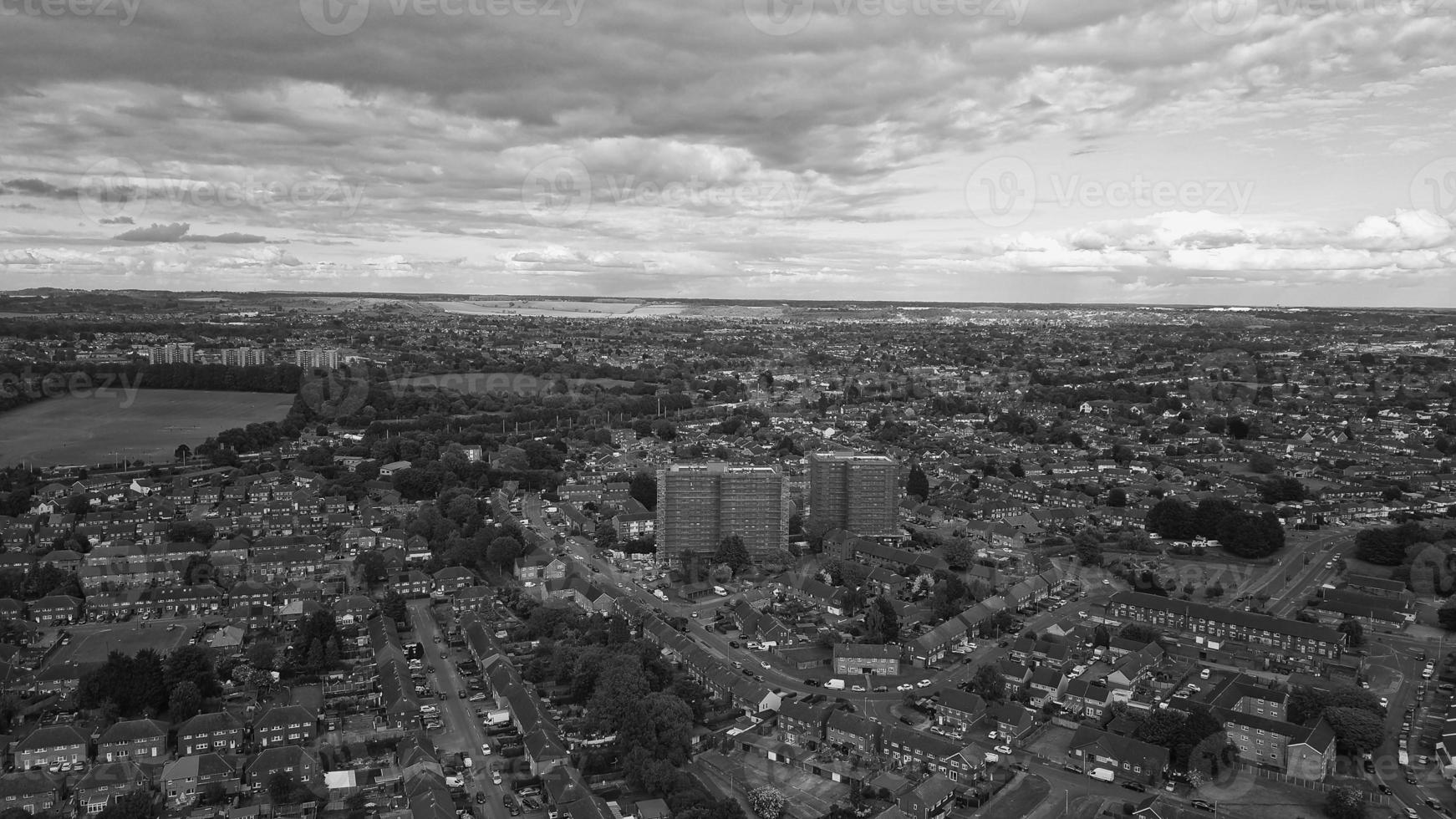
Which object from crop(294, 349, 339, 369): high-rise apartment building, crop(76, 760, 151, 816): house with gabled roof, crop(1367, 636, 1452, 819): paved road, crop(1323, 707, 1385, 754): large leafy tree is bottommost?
crop(1367, 636, 1452, 819): paved road

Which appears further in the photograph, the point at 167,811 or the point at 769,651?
the point at 769,651

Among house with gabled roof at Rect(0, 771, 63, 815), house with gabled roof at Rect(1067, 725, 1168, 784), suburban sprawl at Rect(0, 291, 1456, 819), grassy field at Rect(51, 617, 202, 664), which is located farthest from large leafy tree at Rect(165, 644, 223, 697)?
house with gabled roof at Rect(1067, 725, 1168, 784)

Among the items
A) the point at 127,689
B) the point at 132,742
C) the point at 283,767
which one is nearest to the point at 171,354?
the point at 127,689

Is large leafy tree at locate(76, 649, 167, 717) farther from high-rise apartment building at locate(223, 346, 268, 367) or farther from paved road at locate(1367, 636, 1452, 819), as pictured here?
high-rise apartment building at locate(223, 346, 268, 367)

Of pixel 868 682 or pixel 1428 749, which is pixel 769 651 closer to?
pixel 868 682

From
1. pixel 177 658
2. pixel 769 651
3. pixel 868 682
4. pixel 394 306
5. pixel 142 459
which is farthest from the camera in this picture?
pixel 394 306

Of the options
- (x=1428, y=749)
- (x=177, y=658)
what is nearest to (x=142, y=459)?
(x=177, y=658)

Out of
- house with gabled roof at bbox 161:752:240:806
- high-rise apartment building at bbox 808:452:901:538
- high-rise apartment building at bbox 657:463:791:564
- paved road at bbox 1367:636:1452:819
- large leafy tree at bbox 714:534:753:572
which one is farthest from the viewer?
high-rise apartment building at bbox 808:452:901:538

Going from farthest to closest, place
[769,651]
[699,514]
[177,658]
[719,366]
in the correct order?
[719,366]
[699,514]
[769,651]
[177,658]
